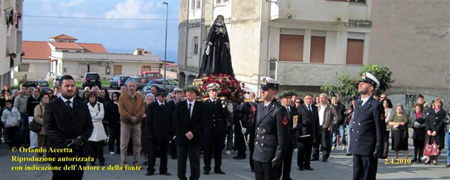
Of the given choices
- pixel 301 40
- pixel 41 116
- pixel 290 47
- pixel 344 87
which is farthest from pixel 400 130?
pixel 301 40

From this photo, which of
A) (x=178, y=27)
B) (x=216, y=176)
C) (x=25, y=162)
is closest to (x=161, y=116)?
(x=216, y=176)

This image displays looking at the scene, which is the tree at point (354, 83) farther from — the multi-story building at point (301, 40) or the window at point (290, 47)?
the window at point (290, 47)

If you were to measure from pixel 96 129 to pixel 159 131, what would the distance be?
5.81 feet

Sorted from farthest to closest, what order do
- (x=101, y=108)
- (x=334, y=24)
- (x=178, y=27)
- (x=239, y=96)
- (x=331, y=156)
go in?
(x=178, y=27) → (x=334, y=24) → (x=331, y=156) → (x=239, y=96) → (x=101, y=108)

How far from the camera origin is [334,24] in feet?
94.9

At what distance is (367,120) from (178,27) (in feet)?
114

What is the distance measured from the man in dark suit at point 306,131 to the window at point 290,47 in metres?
15.3

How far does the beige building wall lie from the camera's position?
29.6 m

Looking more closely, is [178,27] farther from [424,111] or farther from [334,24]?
[424,111]

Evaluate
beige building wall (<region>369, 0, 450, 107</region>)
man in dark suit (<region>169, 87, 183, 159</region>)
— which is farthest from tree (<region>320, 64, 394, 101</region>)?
man in dark suit (<region>169, 87, 183, 159</region>)

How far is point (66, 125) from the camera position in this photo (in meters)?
8.15

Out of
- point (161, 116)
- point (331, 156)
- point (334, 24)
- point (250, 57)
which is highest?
point (334, 24)

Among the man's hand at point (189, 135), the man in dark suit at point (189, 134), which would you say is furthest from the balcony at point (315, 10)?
the man's hand at point (189, 135)

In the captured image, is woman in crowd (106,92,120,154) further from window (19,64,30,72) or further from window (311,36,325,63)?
window (19,64,30,72)
